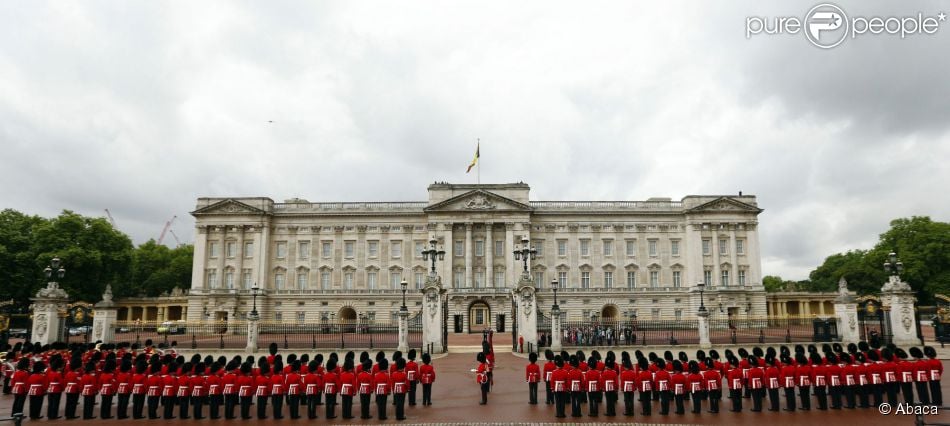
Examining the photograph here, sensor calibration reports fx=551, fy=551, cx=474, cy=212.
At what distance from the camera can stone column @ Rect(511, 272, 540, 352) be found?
1114 inches

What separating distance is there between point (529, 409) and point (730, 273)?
5269 cm

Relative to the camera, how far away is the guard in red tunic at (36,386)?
1352cm

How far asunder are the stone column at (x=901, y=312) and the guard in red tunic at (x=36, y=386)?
1396 inches

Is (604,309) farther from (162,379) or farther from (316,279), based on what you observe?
(162,379)

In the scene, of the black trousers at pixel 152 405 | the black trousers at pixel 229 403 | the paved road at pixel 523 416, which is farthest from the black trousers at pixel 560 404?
the black trousers at pixel 152 405

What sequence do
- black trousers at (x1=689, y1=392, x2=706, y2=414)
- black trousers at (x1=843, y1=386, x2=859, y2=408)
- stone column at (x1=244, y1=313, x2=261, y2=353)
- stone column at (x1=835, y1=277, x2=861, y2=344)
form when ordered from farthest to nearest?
stone column at (x1=835, y1=277, x2=861, y2=344)
stone column at (x1=244, y1=313, x2=261, y2=353)
black trousers at (x1=843, y1=386, x2=859, y2=408)
black trousers at (x1=689, y1=392, x2=706, y2=414)

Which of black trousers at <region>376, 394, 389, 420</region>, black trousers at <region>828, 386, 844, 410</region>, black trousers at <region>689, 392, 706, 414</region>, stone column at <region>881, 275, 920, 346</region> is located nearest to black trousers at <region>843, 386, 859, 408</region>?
black trousers at <region>828, 386, 844, 410</region>

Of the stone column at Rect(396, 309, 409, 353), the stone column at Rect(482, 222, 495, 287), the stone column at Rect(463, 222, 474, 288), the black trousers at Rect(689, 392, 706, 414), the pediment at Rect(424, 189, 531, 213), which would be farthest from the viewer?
the pediment at Rect(424, 189, 531, 213)

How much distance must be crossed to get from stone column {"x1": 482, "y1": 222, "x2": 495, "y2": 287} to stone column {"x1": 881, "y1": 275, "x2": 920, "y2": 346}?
118ft

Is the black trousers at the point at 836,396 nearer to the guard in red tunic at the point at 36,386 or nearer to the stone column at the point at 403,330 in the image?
the stone column at the point at 403,330

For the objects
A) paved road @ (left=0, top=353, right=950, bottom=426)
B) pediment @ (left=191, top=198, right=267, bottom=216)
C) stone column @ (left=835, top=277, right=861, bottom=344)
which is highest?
pediment @ (left=191, top=198, right=267, bottom=216)

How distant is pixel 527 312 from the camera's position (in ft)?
93.7

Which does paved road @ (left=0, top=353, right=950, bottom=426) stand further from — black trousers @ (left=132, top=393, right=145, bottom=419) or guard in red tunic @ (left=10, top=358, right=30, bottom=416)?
guard in red tunic @ (left=10, top=358, right=30, bottom=416)

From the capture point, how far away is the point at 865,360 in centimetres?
1406
